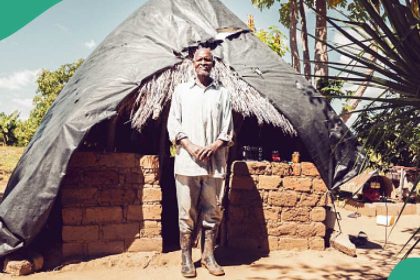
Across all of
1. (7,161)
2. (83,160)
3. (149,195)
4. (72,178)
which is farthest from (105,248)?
(7,161)

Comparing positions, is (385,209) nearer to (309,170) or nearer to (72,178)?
Answer: (309,170)

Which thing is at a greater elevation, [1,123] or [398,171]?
[1,123]

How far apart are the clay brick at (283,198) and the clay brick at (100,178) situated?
1986 mm

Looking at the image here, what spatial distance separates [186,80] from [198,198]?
160 centimetres

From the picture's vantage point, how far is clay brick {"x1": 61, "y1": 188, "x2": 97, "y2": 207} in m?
4.52

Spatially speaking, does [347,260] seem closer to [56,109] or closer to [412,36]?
[412,36]

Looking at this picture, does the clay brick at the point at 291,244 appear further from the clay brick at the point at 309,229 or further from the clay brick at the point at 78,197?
the clay brick at the point at 78,197

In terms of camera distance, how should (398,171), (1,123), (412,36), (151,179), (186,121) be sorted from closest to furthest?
(412,36) < (186,121) < (151,179) < (398,171) < (1,123)

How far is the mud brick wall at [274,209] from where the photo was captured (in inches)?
199

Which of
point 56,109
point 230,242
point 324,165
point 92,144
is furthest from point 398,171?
point 56,109

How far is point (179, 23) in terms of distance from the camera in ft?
18.6

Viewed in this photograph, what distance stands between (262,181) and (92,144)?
2.97 metres

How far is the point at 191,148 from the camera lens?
3818 millimetres

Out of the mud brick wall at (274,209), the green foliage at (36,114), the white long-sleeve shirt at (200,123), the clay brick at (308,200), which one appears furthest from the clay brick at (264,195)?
the green foliage at (36,114)
